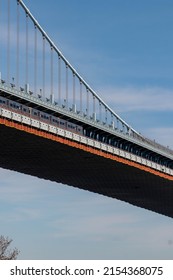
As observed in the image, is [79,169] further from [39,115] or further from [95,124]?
[39,115]

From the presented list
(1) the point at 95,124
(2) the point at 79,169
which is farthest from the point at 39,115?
(2) the point at 79,169

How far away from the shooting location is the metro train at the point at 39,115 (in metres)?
74.2

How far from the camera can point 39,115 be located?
8006 cm

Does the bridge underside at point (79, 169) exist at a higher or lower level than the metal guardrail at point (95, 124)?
lower

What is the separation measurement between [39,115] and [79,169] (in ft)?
80.1

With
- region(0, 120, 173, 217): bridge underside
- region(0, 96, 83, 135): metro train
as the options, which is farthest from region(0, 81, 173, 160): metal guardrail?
region(0, 120, 173, 217): bridge underside

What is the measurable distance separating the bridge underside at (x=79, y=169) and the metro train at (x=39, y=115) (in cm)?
192

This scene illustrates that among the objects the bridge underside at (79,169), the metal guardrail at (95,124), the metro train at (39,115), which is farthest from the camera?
the bridge underside at (79,169)

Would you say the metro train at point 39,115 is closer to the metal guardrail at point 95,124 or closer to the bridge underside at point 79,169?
the metal guardrail at point 95,124

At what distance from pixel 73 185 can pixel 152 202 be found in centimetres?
2467

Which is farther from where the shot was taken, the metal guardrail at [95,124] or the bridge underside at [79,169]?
the bridge underside at [79,169]

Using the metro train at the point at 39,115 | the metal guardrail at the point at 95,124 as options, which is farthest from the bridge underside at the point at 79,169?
the metal guardrail at the point at 95,124
